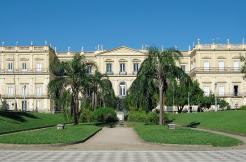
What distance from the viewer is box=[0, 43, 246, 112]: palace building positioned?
348ft

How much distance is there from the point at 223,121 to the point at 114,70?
68.4 metres

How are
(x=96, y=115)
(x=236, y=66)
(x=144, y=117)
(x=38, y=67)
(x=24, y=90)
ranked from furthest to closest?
(x=38, y=67) < (x=24, y=90) < (x=236, y=66) < (x=96, y=115) < (x=144, y=117)

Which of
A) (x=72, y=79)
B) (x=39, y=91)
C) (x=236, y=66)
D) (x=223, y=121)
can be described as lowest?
(x=223, y=121)

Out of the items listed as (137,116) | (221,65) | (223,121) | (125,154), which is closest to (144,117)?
(137,116)

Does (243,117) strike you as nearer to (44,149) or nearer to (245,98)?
(44,149)

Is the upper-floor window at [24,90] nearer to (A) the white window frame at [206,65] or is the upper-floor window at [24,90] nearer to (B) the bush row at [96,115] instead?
(A) the white window frame at [206,65]

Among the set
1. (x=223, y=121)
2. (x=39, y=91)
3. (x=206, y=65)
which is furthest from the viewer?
(x=39, y=91)

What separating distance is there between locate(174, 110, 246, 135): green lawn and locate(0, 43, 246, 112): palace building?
151 feet

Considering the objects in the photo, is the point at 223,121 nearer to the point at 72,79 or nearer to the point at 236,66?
the point at 72,79

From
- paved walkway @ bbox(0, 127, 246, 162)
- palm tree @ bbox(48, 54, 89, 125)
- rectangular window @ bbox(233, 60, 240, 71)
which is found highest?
rectangular window @ bbox(233, 60, 240, 71)

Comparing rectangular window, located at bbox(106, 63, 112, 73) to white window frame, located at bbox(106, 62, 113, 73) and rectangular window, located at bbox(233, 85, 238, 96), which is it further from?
rectangular window, located at bbox(233, 85, 238, 96)

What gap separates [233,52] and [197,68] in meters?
8.37

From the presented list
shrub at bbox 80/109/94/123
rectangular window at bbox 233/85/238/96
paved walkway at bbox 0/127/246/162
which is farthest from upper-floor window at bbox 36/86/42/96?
paved walkway at bbox 0/127/246/162

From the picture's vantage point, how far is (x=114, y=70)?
114m
